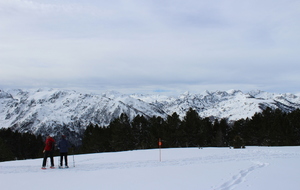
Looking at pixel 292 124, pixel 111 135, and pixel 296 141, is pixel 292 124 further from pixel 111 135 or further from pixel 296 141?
pixel 111 135

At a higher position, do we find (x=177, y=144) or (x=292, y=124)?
(x=292, y=124)

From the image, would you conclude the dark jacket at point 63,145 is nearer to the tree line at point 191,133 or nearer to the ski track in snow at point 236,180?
the ski track in snow at point 236,180

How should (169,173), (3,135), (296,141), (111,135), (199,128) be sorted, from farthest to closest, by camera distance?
1. (3,135)
2. (111,135)
3. (199,128)
4. (296,141)
5. (169,173)

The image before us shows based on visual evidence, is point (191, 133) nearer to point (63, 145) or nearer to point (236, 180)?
point (63, 145)

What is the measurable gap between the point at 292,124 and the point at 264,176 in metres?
44.5

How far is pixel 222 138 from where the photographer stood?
54.1m

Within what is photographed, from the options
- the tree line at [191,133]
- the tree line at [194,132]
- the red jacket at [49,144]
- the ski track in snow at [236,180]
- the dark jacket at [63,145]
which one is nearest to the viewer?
the ski track in snow at [236,180]

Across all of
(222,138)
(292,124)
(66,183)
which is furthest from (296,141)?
(66,183)

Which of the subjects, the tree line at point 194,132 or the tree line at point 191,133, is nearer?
the tree line at point 194,132

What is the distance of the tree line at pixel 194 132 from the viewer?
49594 mm

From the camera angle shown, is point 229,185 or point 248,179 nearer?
point 229,185

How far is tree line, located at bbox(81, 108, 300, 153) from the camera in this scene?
4959cm

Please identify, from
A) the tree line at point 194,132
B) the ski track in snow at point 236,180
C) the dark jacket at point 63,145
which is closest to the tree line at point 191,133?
the tree line at point 194,132

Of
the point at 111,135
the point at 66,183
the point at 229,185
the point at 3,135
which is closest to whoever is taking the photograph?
the point at 229,185
